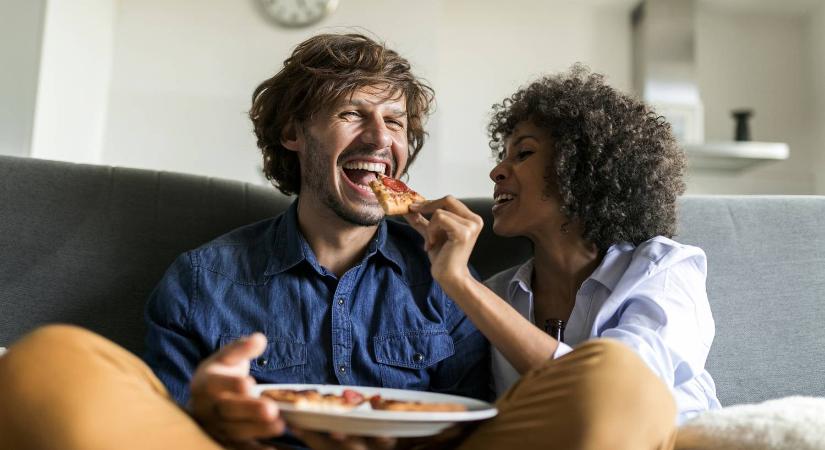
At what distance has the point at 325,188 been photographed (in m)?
1.83

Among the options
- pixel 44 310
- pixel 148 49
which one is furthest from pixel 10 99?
pixel 44 310

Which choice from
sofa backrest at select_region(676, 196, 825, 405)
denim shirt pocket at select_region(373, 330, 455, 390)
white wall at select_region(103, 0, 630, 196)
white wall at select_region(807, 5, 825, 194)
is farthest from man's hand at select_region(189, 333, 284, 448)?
white wall at select_region(807, 5, 825, 194)

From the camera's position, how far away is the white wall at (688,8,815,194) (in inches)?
200

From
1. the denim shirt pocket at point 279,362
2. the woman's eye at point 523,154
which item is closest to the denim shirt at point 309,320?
the denim shirt pocket at point 279,362

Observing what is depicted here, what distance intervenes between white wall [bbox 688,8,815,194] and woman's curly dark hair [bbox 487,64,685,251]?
3.35m

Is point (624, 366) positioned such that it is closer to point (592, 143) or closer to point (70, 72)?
point (592, 143)

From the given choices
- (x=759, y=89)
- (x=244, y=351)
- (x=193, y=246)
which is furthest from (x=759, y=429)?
(x=759, y=89)

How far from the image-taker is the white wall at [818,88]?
4.95m

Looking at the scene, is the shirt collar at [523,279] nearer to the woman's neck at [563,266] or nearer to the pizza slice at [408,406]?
the woman's neck at [563,266]

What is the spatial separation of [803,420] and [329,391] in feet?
2.50

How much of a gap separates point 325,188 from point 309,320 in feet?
1.12

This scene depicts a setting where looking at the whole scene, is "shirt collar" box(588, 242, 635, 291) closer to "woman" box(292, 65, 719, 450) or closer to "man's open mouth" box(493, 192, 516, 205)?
"woman" box(292, 65, 719, 450)

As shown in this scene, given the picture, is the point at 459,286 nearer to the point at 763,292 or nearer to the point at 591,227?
the point at 591,227

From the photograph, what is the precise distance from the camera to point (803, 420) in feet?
3.93
